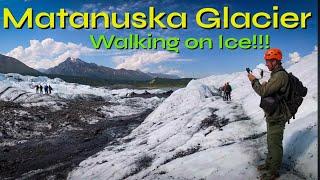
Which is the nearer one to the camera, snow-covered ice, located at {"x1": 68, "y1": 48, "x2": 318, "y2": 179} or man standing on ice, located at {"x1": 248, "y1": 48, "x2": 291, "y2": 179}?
man standing on ice, located at {"x1": 248, "y1": 48, "x2": 291, "y2": 179}

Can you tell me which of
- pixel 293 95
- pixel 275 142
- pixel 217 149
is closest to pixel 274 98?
pixel 293 95

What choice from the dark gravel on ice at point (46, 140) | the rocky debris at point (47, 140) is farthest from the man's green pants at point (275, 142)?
the rocky debris at point (47, 140)

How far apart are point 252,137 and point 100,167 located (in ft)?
19.1

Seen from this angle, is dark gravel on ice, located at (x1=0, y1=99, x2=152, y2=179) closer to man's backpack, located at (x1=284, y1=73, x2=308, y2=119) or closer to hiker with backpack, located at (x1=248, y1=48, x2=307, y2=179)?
hiker with backpack, located at (x1=248, y1=48, x2=307, y2=179)

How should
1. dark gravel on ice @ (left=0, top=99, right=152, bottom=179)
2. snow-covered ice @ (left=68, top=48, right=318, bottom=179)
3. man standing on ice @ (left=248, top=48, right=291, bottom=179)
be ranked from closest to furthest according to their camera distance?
man standing on ice @ (left=248, top=48, right=291, bottom=179) → snow-covered ice @ (left=68, top=48, right=318, bottom=179) → dark gravel on ice @ (left=0, top=99, right=152, bottom=179)

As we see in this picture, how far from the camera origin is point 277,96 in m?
8.57

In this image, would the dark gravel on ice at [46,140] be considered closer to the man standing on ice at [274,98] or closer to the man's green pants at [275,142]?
the man's green pants at [275,142]

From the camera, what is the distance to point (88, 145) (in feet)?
84.3

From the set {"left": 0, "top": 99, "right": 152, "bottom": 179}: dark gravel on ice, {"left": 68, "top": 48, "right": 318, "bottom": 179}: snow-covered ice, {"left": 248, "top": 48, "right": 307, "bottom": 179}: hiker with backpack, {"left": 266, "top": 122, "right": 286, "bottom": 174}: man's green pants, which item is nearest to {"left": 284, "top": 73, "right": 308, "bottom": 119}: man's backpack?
{"left": 248, "top": 48, "right": 307, "bottom": 179}: hiker with backpack

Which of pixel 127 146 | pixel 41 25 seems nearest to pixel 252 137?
pixel 127 146

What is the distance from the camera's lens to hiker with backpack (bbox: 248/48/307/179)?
27.7 ft

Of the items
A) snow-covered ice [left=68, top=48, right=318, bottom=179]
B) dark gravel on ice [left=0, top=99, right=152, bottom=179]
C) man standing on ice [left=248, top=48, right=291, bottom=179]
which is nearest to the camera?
man standing on ice [left=248, top=48, right=291, bottom=179]

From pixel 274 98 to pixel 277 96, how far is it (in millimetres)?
76

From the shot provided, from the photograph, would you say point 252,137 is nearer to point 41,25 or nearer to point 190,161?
point 190,161
